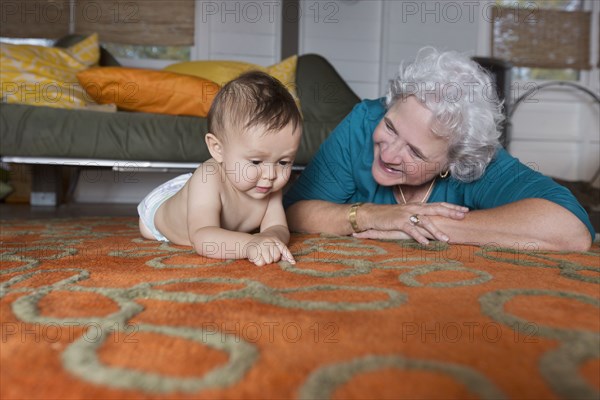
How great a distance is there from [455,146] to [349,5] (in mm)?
3230

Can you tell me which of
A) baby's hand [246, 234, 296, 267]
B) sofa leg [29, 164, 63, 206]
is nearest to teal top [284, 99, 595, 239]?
baby's hand [246, 234, 296, 267]

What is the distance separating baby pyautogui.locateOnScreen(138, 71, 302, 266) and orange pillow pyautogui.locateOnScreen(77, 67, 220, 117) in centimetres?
149

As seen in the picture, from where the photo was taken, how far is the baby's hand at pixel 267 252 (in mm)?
1031

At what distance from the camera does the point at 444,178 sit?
59.3 inches

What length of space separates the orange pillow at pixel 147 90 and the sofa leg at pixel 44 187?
742mm

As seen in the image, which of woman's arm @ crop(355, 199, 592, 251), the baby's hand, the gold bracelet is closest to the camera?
the baby's hand

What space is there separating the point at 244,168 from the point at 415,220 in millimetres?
480

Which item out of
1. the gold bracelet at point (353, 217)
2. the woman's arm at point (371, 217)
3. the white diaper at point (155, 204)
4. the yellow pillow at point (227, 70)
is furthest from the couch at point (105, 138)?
the gold bracelet at point (353, 217)

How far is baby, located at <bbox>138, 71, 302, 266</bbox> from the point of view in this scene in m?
1.10

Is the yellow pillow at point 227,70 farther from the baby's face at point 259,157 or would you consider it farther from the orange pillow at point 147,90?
the baby's face at point 259,157

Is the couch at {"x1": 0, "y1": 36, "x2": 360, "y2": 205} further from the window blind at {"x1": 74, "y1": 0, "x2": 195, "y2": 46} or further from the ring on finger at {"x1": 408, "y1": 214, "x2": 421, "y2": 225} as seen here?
the window blind at {"x1": 74, "y1": 0, "x2": 195, "y2": 46}

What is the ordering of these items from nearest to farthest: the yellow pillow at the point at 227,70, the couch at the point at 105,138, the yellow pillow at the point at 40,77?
1. the couch at the point at 105,138
2. the yellow pillow at the point at 40,77
3. the yellow pillow at the point at 227,70

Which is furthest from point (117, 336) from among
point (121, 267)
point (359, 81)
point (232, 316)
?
point (359, 81)

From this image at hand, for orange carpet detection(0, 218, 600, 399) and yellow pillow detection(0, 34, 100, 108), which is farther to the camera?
yellow pillow detection(0, 34, 100, 108)
